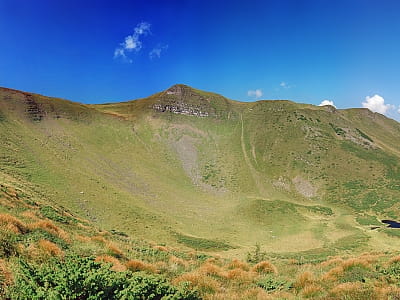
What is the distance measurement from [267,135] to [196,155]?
83.8 ft

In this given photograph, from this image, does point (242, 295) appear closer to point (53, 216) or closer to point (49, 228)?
point (49, 228)

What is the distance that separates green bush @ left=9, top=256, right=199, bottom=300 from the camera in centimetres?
442

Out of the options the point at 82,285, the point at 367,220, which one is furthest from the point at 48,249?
the point at 367,220

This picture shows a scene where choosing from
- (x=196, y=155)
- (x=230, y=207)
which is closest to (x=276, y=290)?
(x=230, y=207)

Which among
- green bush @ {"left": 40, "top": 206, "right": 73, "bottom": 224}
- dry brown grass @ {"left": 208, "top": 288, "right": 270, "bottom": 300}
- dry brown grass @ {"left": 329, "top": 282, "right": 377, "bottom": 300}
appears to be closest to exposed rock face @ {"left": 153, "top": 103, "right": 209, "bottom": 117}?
green bush @ {"left": 40, "top": 206, "right": 73, "bottom": 224}

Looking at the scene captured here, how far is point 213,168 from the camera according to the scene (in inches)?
2785

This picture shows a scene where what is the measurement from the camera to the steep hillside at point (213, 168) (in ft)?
123

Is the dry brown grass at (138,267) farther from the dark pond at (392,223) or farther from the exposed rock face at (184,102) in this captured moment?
the exposed rock face at (184,102)

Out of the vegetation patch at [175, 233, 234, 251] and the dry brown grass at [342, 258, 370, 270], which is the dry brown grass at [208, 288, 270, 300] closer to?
the dry brown grass at [342, 258, 370, 270]

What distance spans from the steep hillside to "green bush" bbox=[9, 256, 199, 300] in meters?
26.6

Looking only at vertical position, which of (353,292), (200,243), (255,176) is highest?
(353,292)

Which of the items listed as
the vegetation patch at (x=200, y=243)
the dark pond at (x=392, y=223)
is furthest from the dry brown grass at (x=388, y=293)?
the dark pond at (x=392, y=223)

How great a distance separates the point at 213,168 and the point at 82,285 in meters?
66.4

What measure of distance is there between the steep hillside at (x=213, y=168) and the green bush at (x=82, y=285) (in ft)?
87.3
